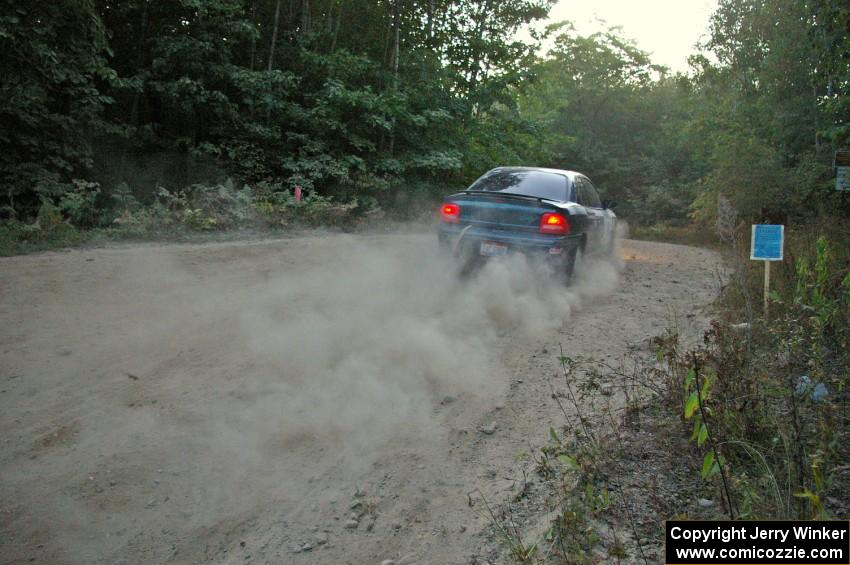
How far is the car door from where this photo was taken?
9344 millimetres

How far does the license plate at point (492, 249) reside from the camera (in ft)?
26.6

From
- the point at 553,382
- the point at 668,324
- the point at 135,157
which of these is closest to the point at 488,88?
the point at 135,157

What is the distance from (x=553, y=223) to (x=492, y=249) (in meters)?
0.86

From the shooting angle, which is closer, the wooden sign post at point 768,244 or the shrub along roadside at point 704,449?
the shrub along roadside at point 704,449

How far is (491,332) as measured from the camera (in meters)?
6.84

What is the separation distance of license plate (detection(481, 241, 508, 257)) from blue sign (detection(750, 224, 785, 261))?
2879 millimetres

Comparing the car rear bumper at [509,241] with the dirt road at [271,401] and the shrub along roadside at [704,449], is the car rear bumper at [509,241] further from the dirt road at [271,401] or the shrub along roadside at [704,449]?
the shrub along roadside at [704,449]

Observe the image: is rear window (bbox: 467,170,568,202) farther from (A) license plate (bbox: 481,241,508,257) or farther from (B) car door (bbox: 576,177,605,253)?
(A) license plate (bbox: 481,241,508,257)

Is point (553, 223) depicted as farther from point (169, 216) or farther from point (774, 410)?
point (169, 216)

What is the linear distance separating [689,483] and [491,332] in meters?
3.43

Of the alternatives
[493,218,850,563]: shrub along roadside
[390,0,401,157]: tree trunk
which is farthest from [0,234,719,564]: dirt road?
[390,0,401,157]: tree trunk

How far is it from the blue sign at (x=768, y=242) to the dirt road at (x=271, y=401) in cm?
130

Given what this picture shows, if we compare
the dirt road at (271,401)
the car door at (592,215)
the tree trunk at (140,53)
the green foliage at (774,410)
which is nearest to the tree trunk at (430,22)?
the tree trunk at (140,53)

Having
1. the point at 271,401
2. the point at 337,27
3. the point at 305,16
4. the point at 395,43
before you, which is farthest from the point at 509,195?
the point at 305,16
